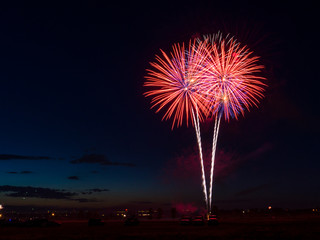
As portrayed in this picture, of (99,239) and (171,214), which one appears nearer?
(99,239)

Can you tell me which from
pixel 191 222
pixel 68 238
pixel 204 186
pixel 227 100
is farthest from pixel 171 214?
pixel 68 238

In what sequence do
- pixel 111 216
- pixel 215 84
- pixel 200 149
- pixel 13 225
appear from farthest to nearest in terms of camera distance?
pixel 111 216 < pixel 13 225 < pixel 200 149 < pixel 215 84

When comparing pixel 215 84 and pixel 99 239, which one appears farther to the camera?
pixel 215 84

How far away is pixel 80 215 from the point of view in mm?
60812

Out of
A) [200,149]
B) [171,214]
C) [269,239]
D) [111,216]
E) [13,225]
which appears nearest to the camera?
[269,239]

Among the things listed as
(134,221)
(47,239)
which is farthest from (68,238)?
(134,221)

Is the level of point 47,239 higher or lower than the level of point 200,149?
lower

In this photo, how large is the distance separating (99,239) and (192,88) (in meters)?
15.9

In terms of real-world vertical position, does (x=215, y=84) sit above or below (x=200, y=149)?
above

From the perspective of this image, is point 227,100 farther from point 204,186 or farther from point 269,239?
point 269,239

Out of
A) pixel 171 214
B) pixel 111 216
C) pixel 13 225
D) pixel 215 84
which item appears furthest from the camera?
pixel 111 216

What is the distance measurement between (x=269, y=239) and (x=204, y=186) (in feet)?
47.5

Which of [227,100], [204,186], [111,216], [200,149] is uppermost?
[227,100]

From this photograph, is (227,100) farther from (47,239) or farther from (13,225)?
(13,225)
